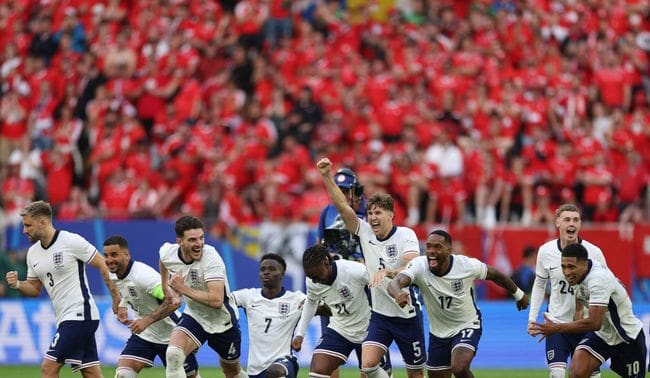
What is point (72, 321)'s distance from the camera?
45.1ft

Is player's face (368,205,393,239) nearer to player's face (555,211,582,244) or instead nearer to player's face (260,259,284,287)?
player's face (260,259,284,287)

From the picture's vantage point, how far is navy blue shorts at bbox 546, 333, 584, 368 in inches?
553

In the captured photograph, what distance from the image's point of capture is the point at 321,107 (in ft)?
80.7

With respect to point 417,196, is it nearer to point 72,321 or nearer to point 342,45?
point 342,45

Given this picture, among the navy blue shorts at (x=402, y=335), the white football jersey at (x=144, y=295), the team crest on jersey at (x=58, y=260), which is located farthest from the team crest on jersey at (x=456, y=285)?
the team crest on jersey at (x=58, y=260)

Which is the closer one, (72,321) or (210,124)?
(72,321)

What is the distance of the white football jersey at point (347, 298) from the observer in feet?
44.8

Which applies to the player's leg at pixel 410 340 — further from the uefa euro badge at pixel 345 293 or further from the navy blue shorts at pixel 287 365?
the navy blue shorts at pixel 287 365

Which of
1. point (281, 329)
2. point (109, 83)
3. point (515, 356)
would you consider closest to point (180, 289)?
point (281, 329)

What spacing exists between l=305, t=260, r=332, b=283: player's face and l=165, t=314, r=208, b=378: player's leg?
1.34 meters

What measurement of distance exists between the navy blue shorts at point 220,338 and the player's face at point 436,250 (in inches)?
88.7

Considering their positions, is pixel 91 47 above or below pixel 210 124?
above

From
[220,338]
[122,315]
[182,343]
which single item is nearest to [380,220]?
[220,338]

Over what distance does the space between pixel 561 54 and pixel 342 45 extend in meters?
4.30
